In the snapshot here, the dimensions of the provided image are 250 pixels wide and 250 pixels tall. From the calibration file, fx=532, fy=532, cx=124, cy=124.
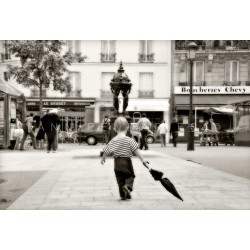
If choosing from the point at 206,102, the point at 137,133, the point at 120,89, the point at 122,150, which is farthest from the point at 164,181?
the point at 206,102

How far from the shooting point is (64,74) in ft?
31.2

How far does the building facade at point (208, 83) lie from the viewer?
8.38 m

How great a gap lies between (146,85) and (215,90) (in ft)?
5.62

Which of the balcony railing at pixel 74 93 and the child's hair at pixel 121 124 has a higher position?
the balcony railing at pixel 74 93

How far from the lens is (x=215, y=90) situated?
31.9 feet

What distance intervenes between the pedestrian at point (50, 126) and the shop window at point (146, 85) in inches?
65.6

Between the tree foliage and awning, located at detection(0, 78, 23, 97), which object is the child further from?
the tree foliage

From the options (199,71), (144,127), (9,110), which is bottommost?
(144,127)

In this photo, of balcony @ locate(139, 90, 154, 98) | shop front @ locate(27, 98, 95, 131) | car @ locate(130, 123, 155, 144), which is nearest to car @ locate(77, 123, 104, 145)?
shop front @ locate(27, 98, 95, 131)

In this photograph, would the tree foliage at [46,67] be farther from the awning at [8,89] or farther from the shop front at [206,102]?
the shop front at [206,102]

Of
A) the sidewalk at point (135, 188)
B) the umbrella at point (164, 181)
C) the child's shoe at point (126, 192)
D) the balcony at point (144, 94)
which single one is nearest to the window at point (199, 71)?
the balcony at point (144, 94)

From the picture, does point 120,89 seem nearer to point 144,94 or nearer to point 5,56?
point 144,94

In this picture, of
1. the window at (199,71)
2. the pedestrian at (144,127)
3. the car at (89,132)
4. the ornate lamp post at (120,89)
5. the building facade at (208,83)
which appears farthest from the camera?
the window at (199,71)
